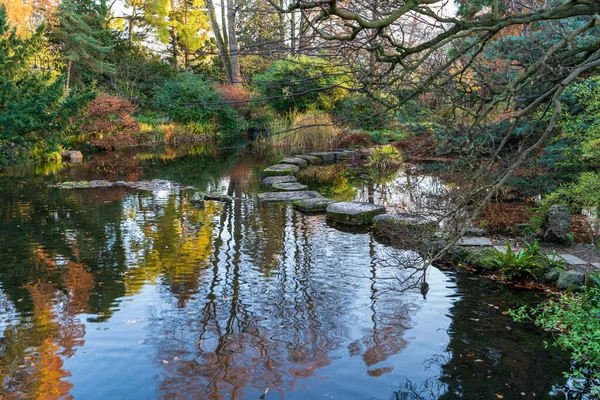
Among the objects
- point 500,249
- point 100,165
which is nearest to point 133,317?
point 500,249

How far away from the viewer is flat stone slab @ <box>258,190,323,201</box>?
9.36 meters

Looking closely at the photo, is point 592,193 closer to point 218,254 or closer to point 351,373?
point 351,373

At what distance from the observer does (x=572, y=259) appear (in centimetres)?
551

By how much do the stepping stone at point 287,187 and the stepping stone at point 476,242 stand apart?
4400 millimetres

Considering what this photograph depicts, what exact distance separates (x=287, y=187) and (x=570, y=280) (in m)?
6.08

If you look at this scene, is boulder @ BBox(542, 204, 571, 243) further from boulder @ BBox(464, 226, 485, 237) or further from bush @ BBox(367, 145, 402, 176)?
bush @ BBox(367, 145, 402, 176)

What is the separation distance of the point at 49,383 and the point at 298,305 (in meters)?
2.11

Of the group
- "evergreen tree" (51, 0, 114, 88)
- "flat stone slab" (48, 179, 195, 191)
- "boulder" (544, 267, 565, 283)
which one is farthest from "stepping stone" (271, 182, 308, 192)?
"evergreen tree" (51, 0, 114, 88)

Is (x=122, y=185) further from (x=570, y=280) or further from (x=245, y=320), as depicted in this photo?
(x=570, y=280)

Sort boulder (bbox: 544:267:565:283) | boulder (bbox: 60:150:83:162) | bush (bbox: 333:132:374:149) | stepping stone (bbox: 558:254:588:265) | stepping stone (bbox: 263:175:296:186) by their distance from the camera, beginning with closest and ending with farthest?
1. boulder (bbox: 544:267:565:283)
2. stepping stone (bbox: 558:254:588:265)
3. stepping stone (bbox: 263:175:296:186)
4. boulder (bbox: 60:150:83:162)
5. bush (bbox: 333:132:374:149)

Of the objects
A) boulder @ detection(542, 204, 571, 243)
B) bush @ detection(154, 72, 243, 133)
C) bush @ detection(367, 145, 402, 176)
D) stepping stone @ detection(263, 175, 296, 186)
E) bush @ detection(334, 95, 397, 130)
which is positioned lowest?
boulder @ detection(542, 204, 571, 243)

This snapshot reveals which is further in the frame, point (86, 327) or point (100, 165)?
point (100, 165)

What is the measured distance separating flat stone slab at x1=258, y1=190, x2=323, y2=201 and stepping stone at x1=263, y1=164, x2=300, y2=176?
8.02 feet

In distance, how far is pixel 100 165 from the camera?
14.7 metres
